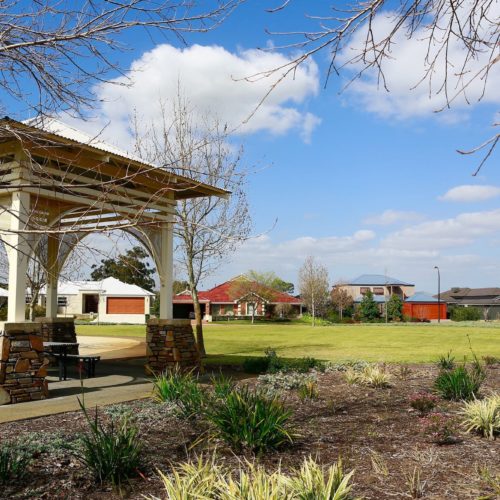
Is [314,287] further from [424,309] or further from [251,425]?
[251,425]

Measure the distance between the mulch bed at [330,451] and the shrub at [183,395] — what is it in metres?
0.15

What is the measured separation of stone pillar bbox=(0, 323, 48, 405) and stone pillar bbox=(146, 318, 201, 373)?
131 inches

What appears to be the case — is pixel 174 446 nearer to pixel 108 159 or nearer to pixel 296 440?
pixel 296 440

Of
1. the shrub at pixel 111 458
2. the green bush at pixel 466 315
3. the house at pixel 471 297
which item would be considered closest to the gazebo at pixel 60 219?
the shrub at pixel 111 458

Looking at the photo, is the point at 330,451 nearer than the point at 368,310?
Yes

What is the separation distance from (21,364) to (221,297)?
5481cm

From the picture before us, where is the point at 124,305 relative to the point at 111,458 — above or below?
above

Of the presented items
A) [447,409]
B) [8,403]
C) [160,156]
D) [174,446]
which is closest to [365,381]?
[447,409]

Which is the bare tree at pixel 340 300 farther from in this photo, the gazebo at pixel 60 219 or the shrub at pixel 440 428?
the shrub at pixel 440 428

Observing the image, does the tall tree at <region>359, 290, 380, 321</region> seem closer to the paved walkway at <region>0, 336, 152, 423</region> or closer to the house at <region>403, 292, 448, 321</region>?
the house at <region>403, 292, 448, 321</region>

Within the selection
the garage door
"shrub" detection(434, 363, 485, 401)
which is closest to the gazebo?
"shrub" detection(434, 363, 485, 401)

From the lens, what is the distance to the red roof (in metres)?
60.4

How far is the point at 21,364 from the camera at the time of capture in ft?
29.6

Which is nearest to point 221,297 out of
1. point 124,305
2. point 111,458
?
point 124,305
